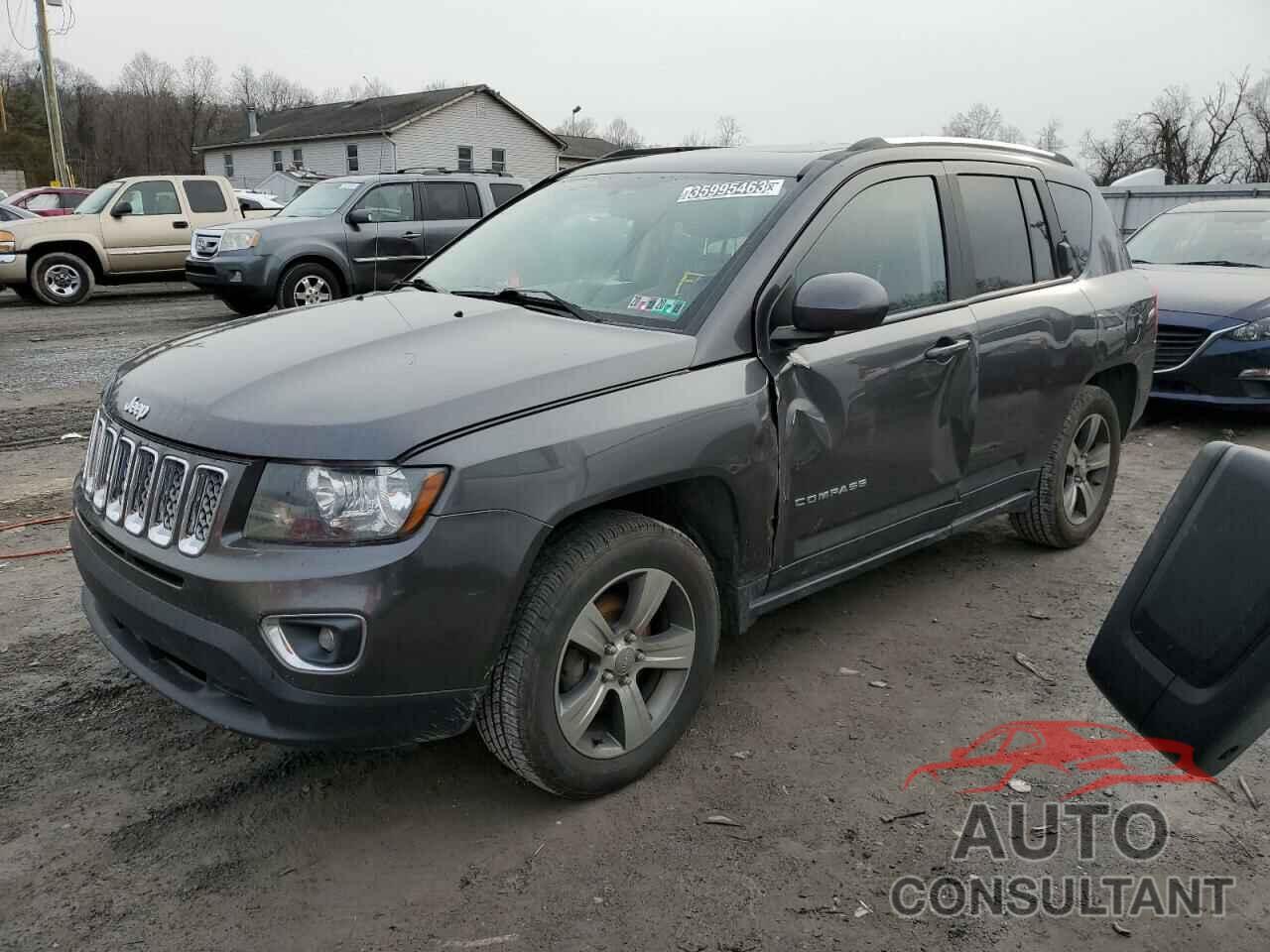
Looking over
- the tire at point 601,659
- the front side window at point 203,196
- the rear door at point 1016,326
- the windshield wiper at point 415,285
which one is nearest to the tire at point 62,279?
the front side window at point 203,196

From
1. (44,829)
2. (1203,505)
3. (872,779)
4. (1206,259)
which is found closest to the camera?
(1203,505)

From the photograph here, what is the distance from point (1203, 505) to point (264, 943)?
2196 millimetres

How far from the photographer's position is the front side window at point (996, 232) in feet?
13.6

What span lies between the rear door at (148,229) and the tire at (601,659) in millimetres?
14742

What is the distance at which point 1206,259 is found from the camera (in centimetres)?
886

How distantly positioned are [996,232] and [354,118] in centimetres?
4900

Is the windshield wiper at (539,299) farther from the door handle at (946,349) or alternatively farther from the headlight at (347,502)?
the door handle at (946,349)

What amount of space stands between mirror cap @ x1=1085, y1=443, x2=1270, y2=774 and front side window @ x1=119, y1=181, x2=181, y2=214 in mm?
16685

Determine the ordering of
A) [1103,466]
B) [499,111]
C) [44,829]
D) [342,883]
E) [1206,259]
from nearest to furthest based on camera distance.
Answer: [342,883]
[44,829]
[1103,466]
[1206,259]
[499,111]

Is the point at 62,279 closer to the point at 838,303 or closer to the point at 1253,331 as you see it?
the point at 1253,331

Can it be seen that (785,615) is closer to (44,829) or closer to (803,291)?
(803,291)

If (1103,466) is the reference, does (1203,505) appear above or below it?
above

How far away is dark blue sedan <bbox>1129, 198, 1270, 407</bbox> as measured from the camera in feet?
24.7

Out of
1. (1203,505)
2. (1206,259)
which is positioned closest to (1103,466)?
(1203,505)
